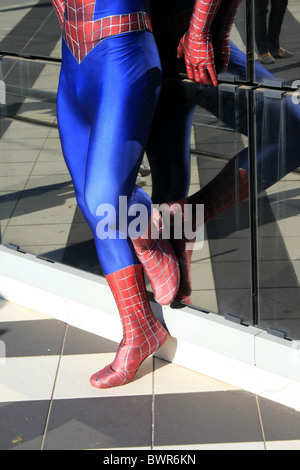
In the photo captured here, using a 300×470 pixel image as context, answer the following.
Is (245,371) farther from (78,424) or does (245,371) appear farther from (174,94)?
(174,94)

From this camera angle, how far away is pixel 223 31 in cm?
261

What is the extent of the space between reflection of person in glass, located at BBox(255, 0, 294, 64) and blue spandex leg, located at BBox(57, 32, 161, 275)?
361mm

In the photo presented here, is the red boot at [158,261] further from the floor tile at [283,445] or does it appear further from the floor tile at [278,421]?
the floor tile at [283,445]

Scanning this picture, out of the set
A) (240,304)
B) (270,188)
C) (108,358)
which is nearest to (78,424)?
(108,358)

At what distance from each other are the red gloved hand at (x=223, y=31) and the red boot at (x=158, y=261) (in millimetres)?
647

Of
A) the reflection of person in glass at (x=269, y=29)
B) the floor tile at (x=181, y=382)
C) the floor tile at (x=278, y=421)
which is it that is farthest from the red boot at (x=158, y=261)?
the reflection of person in glass at (x=269, y=29)

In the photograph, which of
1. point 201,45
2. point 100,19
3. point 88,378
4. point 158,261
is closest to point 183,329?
point 158,261

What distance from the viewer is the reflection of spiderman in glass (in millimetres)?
2539

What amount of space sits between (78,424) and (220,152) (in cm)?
110

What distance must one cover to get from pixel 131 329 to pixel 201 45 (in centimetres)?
109

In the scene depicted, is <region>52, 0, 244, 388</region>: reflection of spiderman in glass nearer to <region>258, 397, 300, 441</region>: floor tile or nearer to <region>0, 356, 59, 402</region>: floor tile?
<region>0, 356, 59, 402</region>: floor tile

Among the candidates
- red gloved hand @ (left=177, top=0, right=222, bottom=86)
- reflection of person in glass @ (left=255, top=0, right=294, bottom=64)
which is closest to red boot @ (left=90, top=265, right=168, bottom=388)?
red gloved hand @ (left=177, top=0, right=222, bottom=86)

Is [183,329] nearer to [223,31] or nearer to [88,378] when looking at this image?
[88,378]
